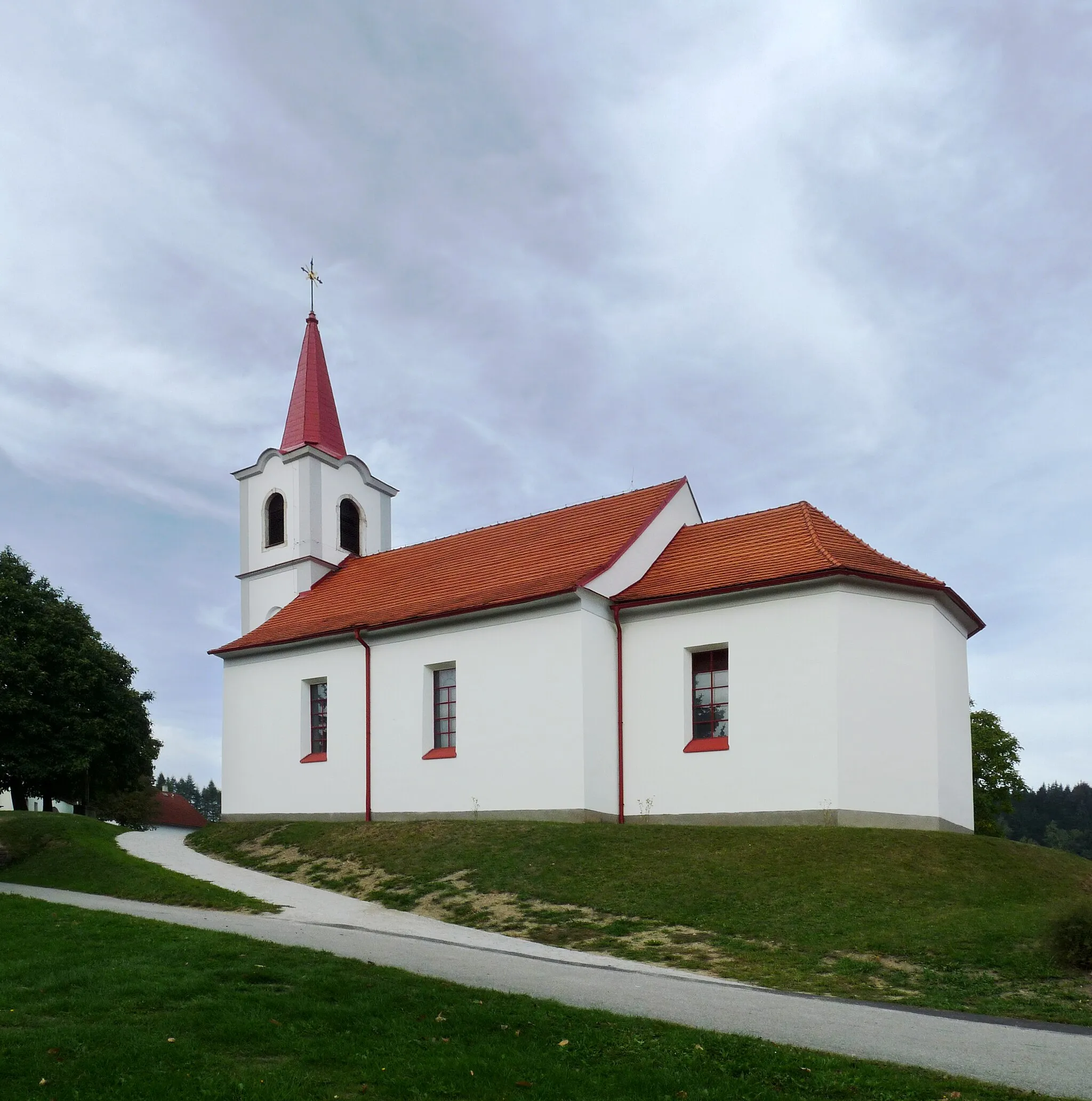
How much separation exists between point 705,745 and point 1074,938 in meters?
9.44

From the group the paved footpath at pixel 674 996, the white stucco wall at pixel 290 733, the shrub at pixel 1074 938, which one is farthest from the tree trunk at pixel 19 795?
the shrub at pixel 1074 938

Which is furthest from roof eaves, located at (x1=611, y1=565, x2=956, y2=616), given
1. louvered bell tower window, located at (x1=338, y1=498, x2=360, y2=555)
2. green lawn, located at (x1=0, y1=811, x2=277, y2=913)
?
louvered bell tower window, located at (x1=338, y1=498, x2=360, y2=555)

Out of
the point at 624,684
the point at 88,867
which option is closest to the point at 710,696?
the point at 624,684

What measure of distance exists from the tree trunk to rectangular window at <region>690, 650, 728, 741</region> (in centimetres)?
2394

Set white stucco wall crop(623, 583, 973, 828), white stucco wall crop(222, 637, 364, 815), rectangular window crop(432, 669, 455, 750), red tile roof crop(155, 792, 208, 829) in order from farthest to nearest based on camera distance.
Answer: red tile roof crop(155, 792, 208, 829)
white stucco wall crop(222, 637, 364, 815)
rectangular window crop(432, 669, 455, 750)
white stucco wall crop(623, 583, 973, 828)

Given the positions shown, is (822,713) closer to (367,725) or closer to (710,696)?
(710,696)

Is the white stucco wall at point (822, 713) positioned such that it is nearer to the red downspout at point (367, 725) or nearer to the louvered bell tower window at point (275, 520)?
the red downspout at point (367, 725)

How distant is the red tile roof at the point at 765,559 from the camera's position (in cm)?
2066

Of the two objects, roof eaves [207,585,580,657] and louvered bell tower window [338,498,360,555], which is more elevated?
louvered bell tower window [338,498,360,555]

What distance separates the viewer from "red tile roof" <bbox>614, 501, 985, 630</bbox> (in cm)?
2066

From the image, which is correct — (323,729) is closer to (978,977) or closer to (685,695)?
(685,695)

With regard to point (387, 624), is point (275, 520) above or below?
above

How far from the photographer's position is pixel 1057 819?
87188 millimetres

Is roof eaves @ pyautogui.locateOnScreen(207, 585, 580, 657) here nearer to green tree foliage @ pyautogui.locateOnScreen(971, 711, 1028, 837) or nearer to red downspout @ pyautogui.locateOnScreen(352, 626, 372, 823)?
red downspout @ pyautogui.locateOnScreen(352, 626, 372, 823)
